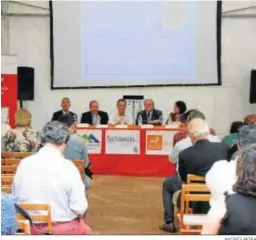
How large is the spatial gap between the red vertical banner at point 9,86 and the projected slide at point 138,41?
1.11m

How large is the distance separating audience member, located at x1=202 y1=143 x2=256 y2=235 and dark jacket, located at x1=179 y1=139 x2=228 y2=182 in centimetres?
211

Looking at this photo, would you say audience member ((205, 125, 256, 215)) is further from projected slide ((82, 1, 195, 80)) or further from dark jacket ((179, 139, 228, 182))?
projected slide ((82, 1, 195, 80))

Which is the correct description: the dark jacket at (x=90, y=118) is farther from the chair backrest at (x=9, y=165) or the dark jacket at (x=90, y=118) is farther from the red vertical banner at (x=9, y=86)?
the chair backrest at (x=9, y=165)

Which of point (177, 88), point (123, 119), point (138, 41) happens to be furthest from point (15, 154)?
point (177, 88)

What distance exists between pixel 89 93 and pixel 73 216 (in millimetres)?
7803

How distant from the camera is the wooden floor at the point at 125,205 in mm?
5723

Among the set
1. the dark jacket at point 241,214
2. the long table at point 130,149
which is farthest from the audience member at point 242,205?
the long table at point 130,149

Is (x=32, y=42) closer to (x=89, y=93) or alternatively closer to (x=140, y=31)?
(x=89, y=93)

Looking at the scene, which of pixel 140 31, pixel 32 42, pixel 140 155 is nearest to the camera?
pixel 140 155

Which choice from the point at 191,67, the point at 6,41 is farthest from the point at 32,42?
the point at 191,67

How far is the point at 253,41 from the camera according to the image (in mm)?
10867

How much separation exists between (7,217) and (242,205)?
1.10m

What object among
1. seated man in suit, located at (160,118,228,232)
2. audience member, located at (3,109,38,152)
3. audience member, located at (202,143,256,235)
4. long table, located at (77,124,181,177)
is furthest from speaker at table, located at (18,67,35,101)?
audience member, located at (202,143,256,235)

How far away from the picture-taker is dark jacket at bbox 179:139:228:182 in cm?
444
